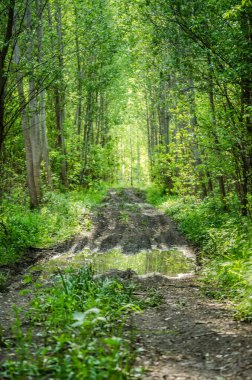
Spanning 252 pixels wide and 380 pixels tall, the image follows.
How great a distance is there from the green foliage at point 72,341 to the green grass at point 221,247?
2.03 m

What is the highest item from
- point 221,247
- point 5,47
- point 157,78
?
point 157,78

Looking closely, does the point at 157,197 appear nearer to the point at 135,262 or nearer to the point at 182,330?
the point at 135,262

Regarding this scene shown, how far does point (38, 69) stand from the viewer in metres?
11.4

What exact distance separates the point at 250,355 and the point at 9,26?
8.80 m

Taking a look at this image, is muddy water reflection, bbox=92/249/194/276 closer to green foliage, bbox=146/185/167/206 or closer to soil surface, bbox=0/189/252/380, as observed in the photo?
soil surface, bbox=0/189/252/380

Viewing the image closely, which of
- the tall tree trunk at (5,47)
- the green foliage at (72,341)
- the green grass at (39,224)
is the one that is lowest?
the green foliage at (72,341)

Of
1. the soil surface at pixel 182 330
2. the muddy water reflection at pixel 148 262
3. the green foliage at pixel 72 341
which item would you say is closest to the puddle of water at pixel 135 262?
the muddy water reflection at pixel 148 262

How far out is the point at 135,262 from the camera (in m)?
11.4

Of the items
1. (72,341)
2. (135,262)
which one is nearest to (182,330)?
(72,341)

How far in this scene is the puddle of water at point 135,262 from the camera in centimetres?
1043

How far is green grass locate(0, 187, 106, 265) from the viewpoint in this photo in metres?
11.7

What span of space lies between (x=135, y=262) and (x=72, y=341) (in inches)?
272

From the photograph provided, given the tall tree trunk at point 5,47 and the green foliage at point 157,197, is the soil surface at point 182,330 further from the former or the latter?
the green foliage at point 157,197

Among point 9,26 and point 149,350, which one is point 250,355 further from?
point 9,26
